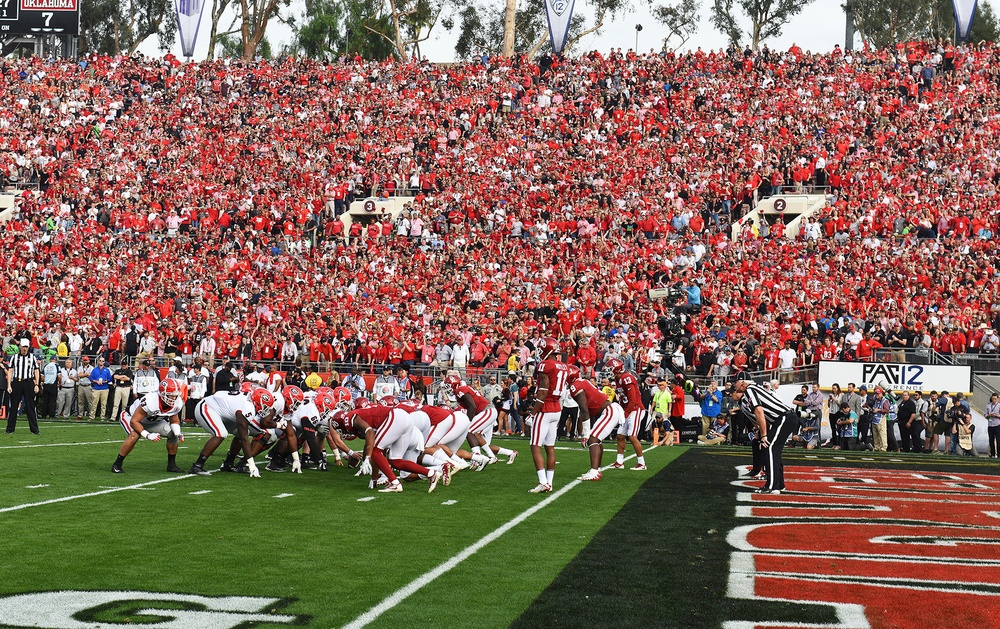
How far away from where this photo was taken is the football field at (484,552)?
626 cm

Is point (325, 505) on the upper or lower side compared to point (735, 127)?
lower

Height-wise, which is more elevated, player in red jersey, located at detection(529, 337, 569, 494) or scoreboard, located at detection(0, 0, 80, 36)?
scoreboard, located at detection(0, 0, 80, 36)

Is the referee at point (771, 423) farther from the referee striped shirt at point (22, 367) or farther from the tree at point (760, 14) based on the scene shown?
Result: the tree at point (760, 14)

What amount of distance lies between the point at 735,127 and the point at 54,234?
18.7 meters

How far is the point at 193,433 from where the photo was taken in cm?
1995

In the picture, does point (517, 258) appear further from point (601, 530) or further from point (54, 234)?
point (601, 530)

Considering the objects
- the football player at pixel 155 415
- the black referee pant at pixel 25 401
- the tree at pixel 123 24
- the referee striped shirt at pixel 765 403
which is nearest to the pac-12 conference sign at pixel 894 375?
the referee striped shirt at pixel 765 403

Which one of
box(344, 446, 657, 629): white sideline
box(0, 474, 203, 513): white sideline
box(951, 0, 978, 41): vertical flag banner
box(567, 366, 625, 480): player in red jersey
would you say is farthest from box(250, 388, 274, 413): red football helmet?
box(951, 0, 978, 41): vertical flag banner

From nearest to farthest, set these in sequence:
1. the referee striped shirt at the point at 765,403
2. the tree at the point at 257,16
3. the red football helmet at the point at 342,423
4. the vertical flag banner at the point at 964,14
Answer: the red football helmet at the point at 342,423, the referee striped shirt at the point at 765,403, the vertical flag banner at the point at 964,14, the tree at the point at 257,16

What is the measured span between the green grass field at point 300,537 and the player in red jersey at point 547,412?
31cm

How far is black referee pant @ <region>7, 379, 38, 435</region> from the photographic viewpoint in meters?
18.4

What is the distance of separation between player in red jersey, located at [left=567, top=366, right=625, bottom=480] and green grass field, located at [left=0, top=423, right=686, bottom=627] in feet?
0.98

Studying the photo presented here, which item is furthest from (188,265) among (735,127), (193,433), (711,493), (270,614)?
(270,614)

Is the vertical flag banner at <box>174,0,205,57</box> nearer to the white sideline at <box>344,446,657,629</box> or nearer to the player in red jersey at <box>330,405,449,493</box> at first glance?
the player in red jersey at <box>330,405,449,493</box>
